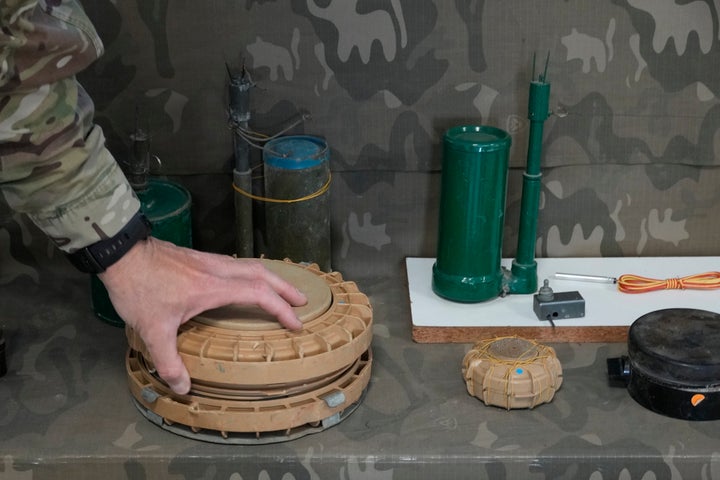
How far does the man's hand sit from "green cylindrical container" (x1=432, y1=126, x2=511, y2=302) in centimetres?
36

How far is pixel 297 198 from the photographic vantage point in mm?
1811

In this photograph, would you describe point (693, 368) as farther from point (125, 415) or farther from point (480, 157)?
point (125, 415)

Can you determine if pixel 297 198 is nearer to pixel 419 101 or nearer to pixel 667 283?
pixel 419 101

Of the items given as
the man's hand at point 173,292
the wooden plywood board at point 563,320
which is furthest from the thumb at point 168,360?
the wooden plywood board at point 563,320

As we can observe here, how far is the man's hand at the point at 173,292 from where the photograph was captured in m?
1.39

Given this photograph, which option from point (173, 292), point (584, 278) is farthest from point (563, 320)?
point (173, 292)

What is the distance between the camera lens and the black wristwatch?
53.3 inches

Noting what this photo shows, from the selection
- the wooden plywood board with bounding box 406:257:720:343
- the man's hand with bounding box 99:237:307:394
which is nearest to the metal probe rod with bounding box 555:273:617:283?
the wooden plywood board with bounding box 406:257:720:343

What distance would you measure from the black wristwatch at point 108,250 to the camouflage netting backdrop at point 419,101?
0.53 metres

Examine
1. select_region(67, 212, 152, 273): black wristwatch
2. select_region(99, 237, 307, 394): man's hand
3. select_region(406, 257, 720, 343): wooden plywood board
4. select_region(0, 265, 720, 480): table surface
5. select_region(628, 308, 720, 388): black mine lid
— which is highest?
select_region(67, 212, 152, 273): black wristwatch

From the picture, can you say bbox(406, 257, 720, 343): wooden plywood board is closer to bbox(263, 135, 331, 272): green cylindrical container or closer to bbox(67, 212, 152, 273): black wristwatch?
bbox(263, 135, 331, 272): green cylindrical container

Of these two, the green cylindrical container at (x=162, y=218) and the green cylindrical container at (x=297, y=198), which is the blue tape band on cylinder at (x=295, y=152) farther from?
the green cylindrical container at (x=162, y=218)

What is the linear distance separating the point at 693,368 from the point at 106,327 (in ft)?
3.04

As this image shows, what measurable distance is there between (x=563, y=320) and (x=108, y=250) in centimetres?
76
